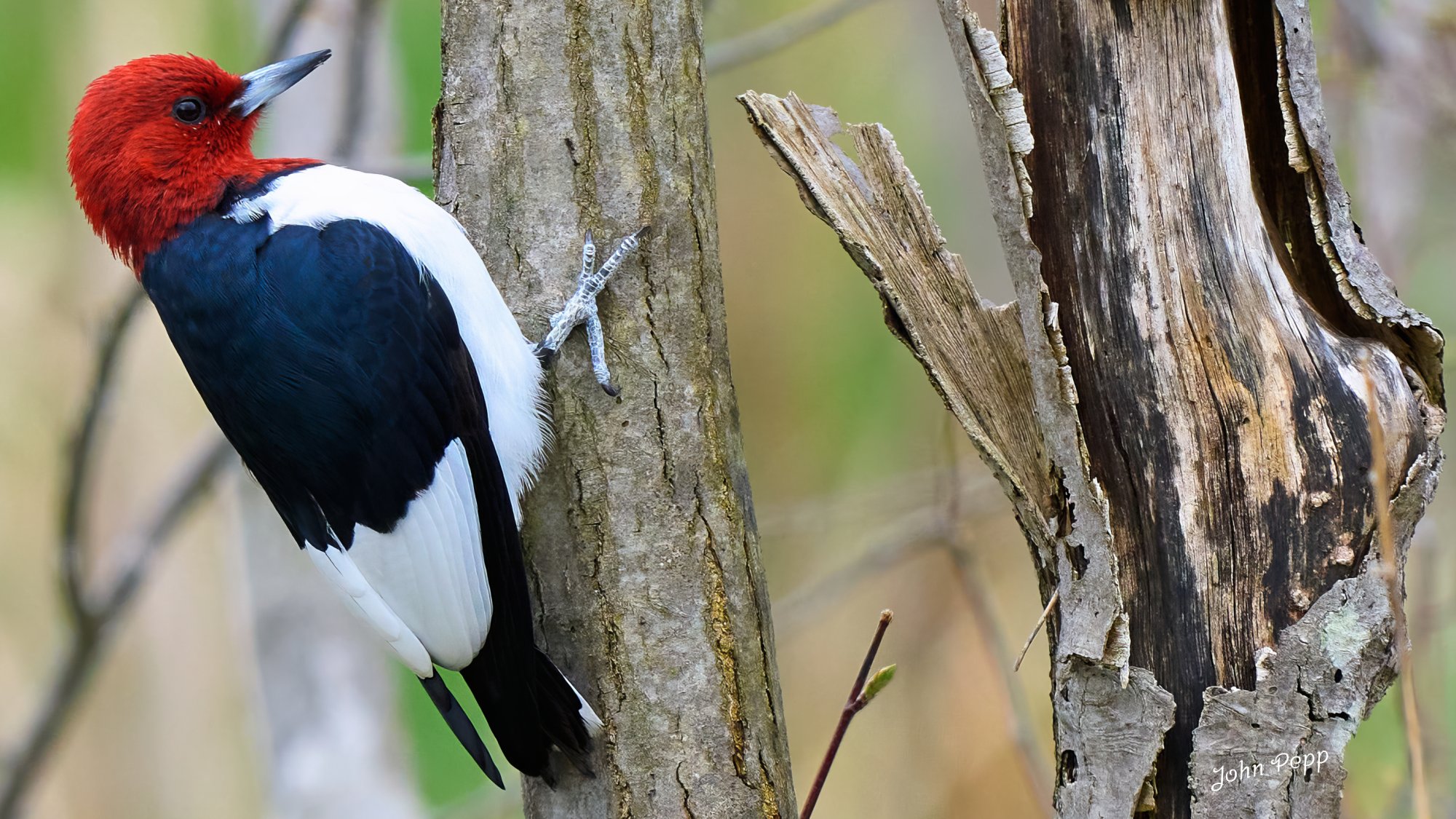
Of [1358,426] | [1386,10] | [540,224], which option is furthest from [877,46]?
[1358,426]

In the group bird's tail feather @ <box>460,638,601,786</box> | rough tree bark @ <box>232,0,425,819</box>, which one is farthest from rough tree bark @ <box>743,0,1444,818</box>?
rough tree bark @ <box>232,0,425,819</box>

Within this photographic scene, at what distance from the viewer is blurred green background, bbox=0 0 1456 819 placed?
2.99 m

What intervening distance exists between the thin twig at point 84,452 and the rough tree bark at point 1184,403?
4.75ft

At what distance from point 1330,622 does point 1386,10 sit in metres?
2.56

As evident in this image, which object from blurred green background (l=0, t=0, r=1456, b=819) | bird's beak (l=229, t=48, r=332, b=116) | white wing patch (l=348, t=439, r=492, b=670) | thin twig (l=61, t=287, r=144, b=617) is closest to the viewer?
white wing patch (l=348, t=439, r=492, b=670)


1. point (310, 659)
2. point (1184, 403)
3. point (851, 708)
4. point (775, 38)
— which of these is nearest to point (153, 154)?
point (851, 708)

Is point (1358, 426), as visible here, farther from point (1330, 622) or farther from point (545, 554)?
point (545, 554)

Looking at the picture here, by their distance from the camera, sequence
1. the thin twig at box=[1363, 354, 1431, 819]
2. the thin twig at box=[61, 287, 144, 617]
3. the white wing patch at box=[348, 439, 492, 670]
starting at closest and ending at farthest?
the thin twig at box=[1363, 354, 1431, 819], the white wing patch at box=[348, 439, 492, 670], the thin twig at box=[61, 287, 144, 617]

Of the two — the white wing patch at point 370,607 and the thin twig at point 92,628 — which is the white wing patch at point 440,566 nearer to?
the white wing patch at point 370,607

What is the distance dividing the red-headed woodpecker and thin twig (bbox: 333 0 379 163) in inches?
32.0

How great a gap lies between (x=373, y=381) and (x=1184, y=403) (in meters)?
1.05

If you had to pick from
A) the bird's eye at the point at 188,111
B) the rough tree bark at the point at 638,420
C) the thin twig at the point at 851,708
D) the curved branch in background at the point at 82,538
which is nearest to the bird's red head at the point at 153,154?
the bird's eye at the point at 188,111

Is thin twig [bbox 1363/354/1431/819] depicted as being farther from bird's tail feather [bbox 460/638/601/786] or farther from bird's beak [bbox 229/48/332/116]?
bird's beak [bbox 229/48/332/116]

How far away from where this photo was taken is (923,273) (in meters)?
1.42
